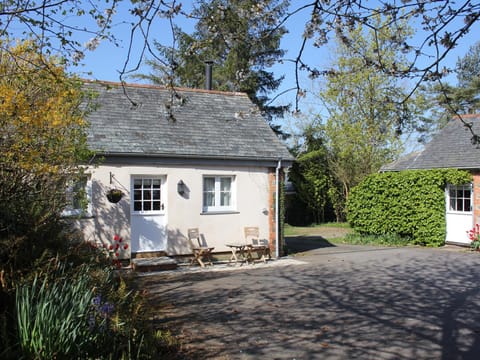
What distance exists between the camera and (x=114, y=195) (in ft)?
41.7


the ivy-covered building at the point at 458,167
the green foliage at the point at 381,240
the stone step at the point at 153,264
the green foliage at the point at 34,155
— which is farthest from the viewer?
the green foliage at the point at 381,240

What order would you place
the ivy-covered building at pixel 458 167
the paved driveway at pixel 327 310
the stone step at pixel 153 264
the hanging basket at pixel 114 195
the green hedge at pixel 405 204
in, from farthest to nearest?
the green hedge at pixel 405 204, the ivy-covered building at pixel 458 167, the hanging basket at pixel 114 195, the stone step at pixel 153 264, the paved driveway at pixel 327 310

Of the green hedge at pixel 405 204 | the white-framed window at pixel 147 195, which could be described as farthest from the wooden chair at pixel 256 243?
the green hedge at pixel 405 204

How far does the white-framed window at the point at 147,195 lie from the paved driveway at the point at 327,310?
234 centimetres

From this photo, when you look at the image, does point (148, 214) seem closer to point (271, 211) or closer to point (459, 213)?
point (271, 211)

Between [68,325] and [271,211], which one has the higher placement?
[271,211]

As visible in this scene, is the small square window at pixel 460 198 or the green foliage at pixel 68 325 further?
the small square window at pixel 460 198

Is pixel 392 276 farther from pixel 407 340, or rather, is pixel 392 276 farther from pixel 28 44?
pixel 28 44

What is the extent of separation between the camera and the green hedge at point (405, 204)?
1864cm

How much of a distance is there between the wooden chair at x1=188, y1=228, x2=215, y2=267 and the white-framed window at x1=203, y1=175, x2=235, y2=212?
0.83 metres

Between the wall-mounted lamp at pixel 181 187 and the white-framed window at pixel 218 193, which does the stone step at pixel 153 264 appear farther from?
the white-framed window at pixel 218 193

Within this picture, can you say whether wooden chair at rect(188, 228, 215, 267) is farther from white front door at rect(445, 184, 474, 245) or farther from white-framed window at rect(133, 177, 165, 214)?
white front door at rect(445, 184, 474, 245)

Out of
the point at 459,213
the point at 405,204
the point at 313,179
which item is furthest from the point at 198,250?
the point at 313,179

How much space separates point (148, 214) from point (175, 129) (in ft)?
9.32
